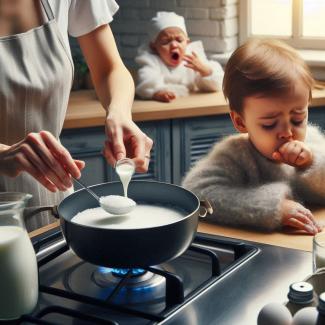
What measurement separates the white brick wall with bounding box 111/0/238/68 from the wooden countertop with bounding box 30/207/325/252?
77.9 inches

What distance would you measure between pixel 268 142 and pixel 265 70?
16 cm

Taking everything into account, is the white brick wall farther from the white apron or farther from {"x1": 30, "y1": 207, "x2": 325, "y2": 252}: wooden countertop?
{"x1": 30, "y1": 207, "x2": 325, "y2": 252}: wooden countertop

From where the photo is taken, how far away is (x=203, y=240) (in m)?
1.21

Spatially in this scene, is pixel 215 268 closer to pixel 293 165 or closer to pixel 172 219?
pixel 172 219

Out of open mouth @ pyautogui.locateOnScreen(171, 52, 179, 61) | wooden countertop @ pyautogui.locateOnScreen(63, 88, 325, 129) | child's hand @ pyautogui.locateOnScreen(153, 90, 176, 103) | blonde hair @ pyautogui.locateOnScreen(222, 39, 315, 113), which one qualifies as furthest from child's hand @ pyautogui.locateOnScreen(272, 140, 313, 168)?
open mouth @ pyautogui.locateOnScreen(171, 52, 179, 61)

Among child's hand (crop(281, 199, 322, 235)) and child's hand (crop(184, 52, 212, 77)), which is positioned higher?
child's hand (crop(281, 199, 322, 235))

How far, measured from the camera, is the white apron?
1444 mm

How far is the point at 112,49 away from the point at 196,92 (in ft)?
4.29

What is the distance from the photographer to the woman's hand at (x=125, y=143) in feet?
4.07

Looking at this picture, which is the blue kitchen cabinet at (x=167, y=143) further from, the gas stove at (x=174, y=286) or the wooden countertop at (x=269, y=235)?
the gas stove at (x=174, y=286)

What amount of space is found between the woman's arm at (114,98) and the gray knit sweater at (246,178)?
8.5 inches

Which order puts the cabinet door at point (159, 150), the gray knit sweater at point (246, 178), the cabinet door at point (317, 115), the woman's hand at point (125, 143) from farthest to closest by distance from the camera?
→ the cabinet door at point (317, 115) < the cabinet door at point (159, 150) < the gray knit sweater at point (246, 178) < the woman's hand at point (125, 143)

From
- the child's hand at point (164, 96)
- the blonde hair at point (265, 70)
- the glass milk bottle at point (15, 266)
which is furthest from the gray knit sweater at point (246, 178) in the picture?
the child's hand at point (164, 96)

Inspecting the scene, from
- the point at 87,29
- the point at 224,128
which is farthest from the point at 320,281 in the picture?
the point at 224,128
